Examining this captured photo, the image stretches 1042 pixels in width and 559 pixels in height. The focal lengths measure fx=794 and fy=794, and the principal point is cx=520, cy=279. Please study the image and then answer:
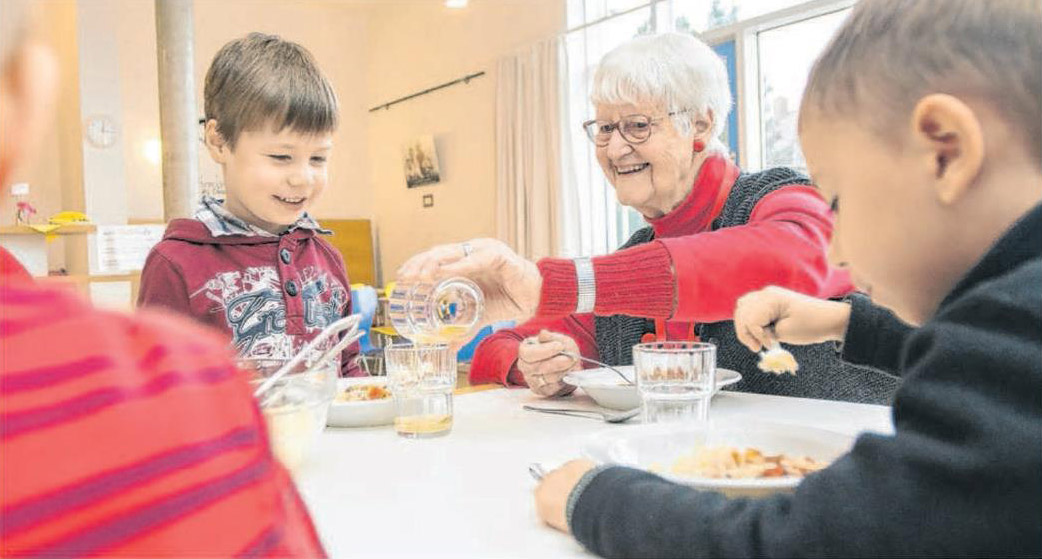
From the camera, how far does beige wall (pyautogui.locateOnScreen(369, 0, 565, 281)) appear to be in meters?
6.85

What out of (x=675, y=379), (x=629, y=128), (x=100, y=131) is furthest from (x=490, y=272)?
(x=100, y=131)

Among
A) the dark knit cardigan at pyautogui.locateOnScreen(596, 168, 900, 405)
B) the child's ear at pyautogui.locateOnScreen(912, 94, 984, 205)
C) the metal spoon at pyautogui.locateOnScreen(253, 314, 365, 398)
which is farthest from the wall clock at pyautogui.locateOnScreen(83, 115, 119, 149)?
the child's ear at pyautogui.locateOnScreen(912, 94, 984, 205)

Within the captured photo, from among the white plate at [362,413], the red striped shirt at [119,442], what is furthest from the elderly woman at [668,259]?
the red striped shirt at [119,442]

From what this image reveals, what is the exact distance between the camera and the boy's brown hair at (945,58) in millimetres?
601

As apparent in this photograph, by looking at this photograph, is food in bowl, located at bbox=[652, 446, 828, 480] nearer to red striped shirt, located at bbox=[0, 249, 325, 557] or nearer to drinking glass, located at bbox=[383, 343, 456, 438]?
drinking glass, located at bbox=[383, 343, 456, 438]

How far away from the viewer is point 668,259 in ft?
4.98

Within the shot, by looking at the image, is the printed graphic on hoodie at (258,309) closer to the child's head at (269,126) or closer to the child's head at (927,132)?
the child's head at (269,126)

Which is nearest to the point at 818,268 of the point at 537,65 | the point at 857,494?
the point at 857,494

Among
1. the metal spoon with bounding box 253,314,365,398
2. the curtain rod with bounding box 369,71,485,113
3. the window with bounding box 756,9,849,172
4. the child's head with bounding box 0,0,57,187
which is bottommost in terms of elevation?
the metal spoon with bounding box 253,314,365,398

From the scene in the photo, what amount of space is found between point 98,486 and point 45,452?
0.02 m

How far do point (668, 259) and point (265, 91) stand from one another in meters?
1.04

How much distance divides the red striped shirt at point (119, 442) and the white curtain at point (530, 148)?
5759 mm

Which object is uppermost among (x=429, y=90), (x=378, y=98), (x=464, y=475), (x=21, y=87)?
(x=378, y=98)

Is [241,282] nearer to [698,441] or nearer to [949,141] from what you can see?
[698,441]
